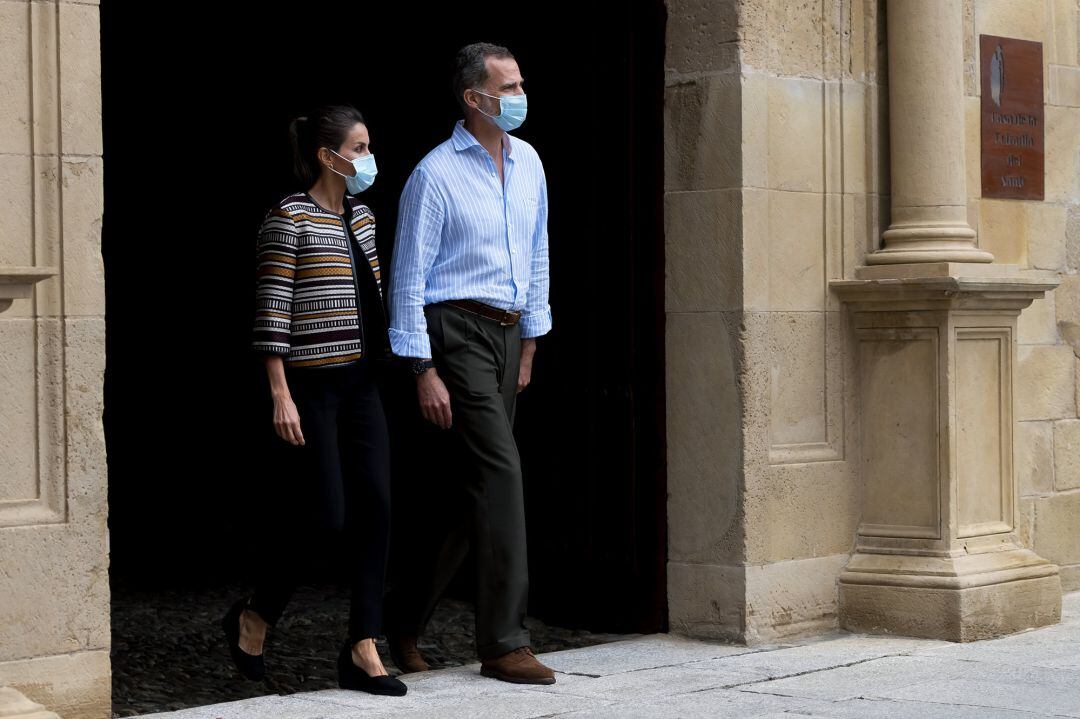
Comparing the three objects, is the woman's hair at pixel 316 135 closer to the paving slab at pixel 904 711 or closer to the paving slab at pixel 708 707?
the paving slab at pixel 708 707

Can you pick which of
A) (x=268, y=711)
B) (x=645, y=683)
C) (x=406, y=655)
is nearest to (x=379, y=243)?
(x=406, y=655)

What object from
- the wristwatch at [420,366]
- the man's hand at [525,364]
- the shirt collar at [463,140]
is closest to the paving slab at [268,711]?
the wristwatch at [420,366]

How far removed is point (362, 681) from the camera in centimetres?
534

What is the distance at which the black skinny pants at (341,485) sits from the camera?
527 centimetres

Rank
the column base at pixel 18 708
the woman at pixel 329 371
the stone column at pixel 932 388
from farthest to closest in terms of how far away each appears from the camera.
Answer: the stone column at pixel 932 388 → the woman at pixel 329 371 → the column base at pixel 18 708

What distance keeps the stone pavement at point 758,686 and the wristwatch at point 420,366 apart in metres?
0.97

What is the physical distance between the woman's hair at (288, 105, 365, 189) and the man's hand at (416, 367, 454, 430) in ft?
2.28

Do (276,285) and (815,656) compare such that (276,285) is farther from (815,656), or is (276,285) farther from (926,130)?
(926,130)

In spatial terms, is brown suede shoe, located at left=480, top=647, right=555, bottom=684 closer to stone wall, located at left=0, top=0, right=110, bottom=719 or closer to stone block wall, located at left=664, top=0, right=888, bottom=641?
stone block wall, located at left=664, top=0, right=888, bottom=641

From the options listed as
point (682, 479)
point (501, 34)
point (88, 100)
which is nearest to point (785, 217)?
point (682, 479)

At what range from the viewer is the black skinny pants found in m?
5.27

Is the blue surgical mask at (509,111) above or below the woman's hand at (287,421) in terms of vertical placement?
above

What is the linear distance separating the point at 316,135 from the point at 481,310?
29.2 inches

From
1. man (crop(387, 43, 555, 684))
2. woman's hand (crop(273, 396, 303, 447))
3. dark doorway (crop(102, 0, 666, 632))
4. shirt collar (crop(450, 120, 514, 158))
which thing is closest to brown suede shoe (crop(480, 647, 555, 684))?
man (crop(387, 43, 555, 684))
